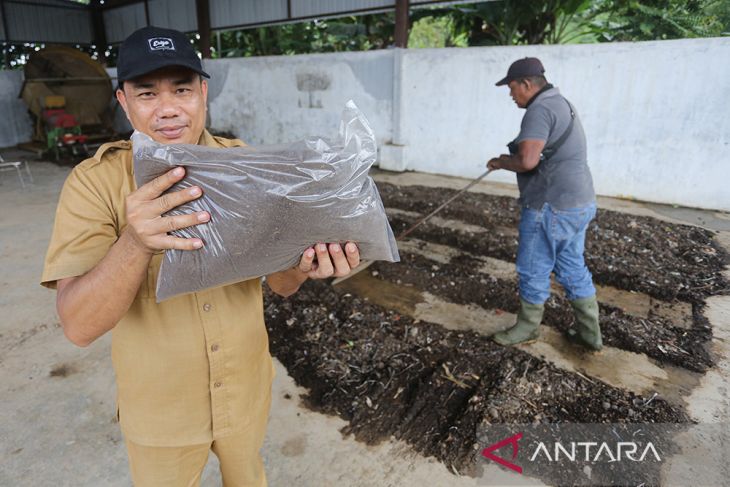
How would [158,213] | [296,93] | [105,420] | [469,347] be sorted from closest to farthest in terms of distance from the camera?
[158,213] → [105,420] → [469,347] → [296,93]

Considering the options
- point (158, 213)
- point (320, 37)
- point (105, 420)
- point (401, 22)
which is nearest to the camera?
point (158, 213)

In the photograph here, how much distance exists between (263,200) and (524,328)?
2246 millimetres

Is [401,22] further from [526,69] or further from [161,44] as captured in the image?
[161,44]

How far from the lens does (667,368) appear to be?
254 centimetres

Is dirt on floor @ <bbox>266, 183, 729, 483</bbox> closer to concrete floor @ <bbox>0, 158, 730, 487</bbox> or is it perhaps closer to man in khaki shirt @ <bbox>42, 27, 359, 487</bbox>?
concrete floor @ <bbox>0, 158, 730, 487</bbox>

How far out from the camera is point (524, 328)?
108 inches

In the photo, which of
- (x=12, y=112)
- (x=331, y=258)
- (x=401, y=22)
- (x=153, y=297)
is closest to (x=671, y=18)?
(x=401, y=22)

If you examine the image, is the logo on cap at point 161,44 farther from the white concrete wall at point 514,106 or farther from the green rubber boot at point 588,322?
the white concrete wall at point 514,106

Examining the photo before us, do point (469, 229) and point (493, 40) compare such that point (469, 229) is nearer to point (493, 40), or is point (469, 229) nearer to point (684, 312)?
point (684, 312)

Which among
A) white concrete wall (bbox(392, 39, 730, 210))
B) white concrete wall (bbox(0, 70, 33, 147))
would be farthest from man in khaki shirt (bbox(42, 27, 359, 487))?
white concrete wall (bbox(0, 70, 33, 147))

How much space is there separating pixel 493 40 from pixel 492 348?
6.94 meters

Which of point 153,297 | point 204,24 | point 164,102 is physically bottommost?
point 153,297

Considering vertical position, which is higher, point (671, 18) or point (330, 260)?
point (671, 18)

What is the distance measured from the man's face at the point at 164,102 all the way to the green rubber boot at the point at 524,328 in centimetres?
225
